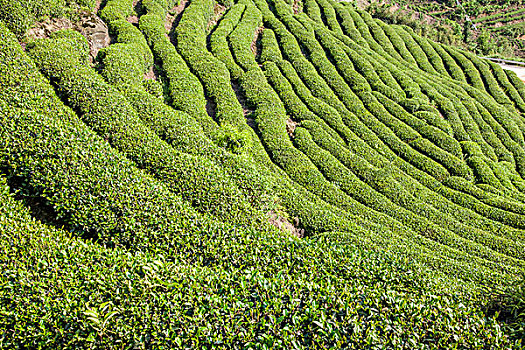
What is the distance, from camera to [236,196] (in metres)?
11.2

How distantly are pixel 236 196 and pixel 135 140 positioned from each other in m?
4.24

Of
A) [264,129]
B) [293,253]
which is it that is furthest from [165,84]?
[293,253]

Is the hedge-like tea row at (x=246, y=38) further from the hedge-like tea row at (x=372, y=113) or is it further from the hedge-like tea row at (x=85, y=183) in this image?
the hedge-like tea row at (x=85, y=183)

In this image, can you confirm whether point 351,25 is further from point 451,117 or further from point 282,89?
point 282,89

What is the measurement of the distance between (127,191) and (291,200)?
6.36 m

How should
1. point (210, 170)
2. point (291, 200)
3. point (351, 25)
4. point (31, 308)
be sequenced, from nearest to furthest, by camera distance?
point (31, 308)
point (210, 170)
point (291, 200)
point (351, 25)

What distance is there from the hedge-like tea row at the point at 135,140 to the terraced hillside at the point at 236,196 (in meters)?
0.07

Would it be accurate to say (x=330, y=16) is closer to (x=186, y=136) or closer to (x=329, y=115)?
(x=329, y=115)

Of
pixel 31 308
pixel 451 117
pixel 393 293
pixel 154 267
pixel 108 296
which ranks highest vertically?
pixel 451 117

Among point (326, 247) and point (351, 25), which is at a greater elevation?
point (351, 25)

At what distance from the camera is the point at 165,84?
60.1 feet

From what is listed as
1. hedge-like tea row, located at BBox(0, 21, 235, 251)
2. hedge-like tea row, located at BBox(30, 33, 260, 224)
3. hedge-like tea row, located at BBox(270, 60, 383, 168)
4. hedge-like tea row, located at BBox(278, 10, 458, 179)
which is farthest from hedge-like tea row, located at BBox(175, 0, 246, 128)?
hedge-like tea row, located at BBox(278, 10, 458, 179)

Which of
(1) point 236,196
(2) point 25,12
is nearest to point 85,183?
(1) point 236,196

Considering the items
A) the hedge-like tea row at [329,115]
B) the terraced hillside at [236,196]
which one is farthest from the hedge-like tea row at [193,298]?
the hedge-like tea row at [329,115]
